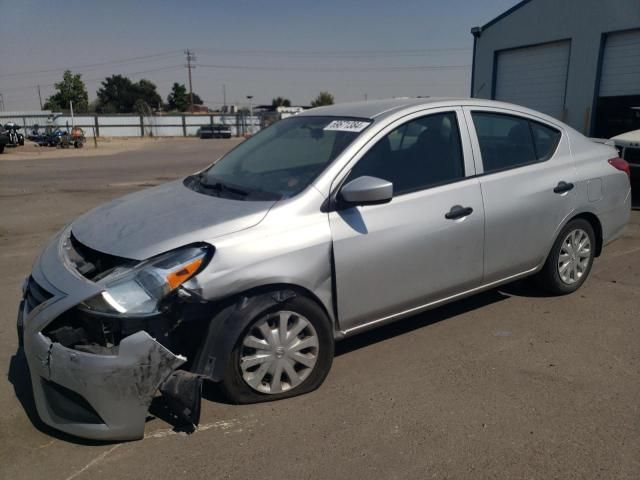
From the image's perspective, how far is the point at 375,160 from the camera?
347 centimetres

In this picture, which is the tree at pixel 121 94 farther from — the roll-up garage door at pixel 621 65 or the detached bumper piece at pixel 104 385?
the detached bumper piece at pixel 104 385

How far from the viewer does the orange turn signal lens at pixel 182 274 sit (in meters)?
2.74

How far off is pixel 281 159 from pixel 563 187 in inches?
89.3

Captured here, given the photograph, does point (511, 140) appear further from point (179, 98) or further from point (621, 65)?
point (179, 98)

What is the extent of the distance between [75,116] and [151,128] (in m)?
8.52

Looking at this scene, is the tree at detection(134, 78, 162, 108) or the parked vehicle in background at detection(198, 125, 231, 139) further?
the tree at detection(134, 78, 162, 108)

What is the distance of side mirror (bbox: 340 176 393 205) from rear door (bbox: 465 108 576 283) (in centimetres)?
102

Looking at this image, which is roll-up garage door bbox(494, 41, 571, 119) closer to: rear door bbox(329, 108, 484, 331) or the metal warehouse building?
the metal warehouse building

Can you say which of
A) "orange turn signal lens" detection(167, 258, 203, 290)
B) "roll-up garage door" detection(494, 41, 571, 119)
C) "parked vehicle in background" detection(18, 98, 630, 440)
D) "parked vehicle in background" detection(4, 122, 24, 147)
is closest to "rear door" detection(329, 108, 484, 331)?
"parked vehicle in background" detection(18, 98, 630, 440)

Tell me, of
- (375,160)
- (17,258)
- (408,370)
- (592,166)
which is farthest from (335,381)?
(17,258)

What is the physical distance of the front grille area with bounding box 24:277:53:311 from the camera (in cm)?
287

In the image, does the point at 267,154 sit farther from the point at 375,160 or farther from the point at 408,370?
the point at 408,370

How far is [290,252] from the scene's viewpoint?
9.93ft

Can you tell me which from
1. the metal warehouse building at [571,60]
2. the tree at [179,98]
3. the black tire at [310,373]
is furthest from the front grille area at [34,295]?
the tree at [179,98]
